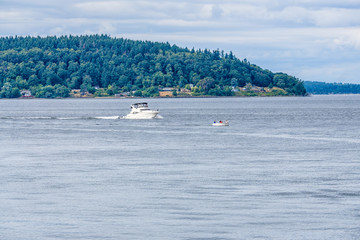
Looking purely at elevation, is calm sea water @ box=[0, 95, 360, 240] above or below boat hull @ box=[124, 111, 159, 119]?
above

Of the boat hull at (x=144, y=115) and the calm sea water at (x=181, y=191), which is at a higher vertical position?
the calm sea water at (x=181, y=191)

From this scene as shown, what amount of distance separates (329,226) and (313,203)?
19.5 feet

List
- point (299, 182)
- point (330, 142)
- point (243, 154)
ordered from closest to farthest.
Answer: point (299, 182) < point (243, 154) < point (330, 142)

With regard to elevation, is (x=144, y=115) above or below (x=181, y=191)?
below

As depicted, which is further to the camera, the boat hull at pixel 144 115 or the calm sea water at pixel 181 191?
the boat hull at pixel 144 115

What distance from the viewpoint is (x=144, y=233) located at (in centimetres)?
3475

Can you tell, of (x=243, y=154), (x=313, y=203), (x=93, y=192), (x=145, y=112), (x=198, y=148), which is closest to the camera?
(x=313, y=203)

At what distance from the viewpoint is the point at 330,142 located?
8544 centimetres

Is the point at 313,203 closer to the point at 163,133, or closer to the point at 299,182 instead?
the point at 299,182

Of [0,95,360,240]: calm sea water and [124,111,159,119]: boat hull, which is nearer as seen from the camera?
[0,95,360,240]: calm sea water

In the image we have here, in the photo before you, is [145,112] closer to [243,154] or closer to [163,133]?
[163,133]

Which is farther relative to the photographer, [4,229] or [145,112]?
[145,112]

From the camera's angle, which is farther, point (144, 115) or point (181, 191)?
point (144, 115)

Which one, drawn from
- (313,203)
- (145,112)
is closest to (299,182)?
(313,203)
